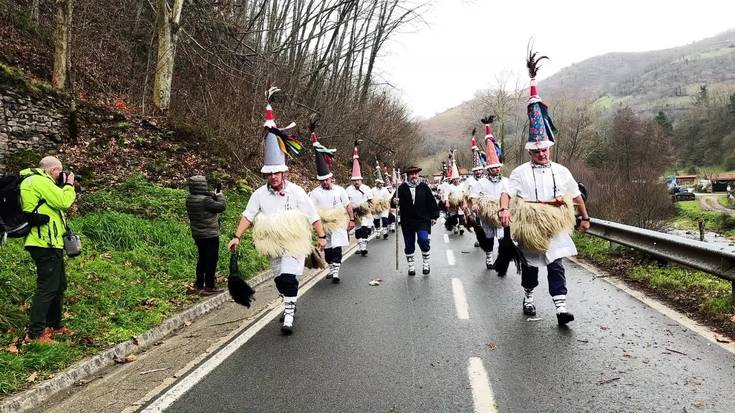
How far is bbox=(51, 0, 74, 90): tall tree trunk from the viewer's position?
39.6 feet

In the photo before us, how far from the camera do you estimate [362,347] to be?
17.1ft

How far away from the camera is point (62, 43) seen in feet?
41.3

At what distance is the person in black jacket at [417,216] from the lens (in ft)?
31.8

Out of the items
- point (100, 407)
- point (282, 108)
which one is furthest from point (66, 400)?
point (282, 108)

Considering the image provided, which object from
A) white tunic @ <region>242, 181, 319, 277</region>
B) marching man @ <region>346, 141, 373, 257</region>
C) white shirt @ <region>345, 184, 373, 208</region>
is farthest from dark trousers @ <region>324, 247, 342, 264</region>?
white shirt @ <region>345, 184, 373, 208</region>

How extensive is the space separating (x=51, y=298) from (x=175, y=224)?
5.39m

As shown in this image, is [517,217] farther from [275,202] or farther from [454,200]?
[454,200]

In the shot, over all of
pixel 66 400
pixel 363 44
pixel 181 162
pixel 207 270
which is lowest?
pixel 66 400

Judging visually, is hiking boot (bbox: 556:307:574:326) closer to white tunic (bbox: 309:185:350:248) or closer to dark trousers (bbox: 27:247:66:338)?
white tunic (bbox: 309:185:350:248)

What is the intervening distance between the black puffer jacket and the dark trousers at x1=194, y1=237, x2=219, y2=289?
0.37 ft

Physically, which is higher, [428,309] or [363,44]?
[363,44]

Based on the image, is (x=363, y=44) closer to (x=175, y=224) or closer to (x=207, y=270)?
(x=175, y=224)

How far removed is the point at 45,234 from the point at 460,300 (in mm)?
5241

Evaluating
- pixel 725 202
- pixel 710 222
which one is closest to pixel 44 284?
pixel 710 222
